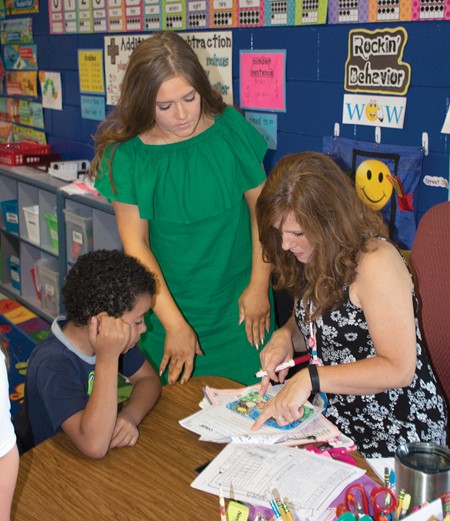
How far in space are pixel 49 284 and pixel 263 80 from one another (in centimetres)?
199

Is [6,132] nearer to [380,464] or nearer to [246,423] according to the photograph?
[246,423]

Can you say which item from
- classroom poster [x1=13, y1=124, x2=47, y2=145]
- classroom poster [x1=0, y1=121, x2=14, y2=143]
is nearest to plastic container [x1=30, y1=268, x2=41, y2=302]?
classroom poster [x1=13, y1=124, x2=47, y2=145]

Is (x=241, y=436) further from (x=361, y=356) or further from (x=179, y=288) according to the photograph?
(x=179, y=288)

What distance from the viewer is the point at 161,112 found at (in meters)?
1.85

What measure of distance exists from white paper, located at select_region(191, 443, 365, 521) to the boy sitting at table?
23cm

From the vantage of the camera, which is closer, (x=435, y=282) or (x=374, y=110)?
(x=435, y=282)

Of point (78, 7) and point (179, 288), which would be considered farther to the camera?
point (78, 7)

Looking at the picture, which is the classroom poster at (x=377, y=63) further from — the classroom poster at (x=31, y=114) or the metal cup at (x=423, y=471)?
the classroom poster at (x=31, y=114)

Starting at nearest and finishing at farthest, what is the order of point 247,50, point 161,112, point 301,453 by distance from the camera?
point 301,453
point 161,112
point 247,50

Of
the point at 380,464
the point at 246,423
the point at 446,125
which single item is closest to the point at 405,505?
the point at 380,464

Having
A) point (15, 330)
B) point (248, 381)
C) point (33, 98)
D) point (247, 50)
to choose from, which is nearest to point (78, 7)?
point (33, 98)

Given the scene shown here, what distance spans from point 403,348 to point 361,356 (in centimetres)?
14

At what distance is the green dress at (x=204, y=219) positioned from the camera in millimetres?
1993

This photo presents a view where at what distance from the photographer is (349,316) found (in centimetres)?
158
